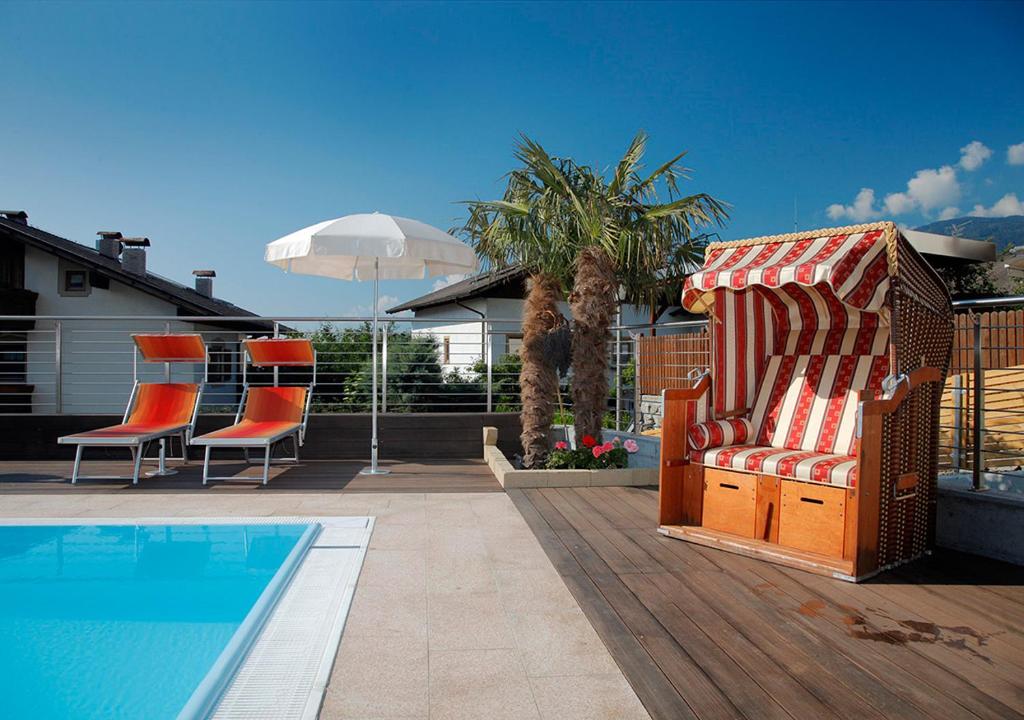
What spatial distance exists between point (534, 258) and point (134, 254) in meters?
18.6

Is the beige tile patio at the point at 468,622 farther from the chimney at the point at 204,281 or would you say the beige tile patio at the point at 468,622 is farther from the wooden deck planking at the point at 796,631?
the chimney at the point at 204,281

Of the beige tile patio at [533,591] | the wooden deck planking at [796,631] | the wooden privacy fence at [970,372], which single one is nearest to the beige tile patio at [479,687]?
the wooden deck planking at [796,631]

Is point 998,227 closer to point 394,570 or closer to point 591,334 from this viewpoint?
point 591,334

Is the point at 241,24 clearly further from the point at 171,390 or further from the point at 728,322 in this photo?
the point at 728,322

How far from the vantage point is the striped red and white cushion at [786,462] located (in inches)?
165

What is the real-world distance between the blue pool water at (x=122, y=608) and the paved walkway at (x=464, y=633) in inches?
24.1

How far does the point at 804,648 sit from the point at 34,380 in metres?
18.8

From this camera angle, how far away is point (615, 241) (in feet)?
23.4

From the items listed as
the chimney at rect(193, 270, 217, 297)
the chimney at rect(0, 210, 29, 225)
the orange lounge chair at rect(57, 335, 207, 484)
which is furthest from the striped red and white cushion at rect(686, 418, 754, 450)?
the chimney at rect(193, 270, 217, 297)

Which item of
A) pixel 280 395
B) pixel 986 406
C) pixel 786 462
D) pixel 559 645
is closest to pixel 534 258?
pixel 280 395

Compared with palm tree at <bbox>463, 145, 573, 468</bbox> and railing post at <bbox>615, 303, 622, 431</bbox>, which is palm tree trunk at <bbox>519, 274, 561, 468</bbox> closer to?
palm tree at <bbox>463, 145, 573, 468</bbox>

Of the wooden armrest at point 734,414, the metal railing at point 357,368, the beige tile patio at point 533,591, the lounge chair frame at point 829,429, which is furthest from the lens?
the metal railing at point 357,368

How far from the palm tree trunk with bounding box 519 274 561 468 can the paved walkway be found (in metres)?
2.16

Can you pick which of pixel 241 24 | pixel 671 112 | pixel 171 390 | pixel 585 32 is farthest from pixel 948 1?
pixel 171 390
